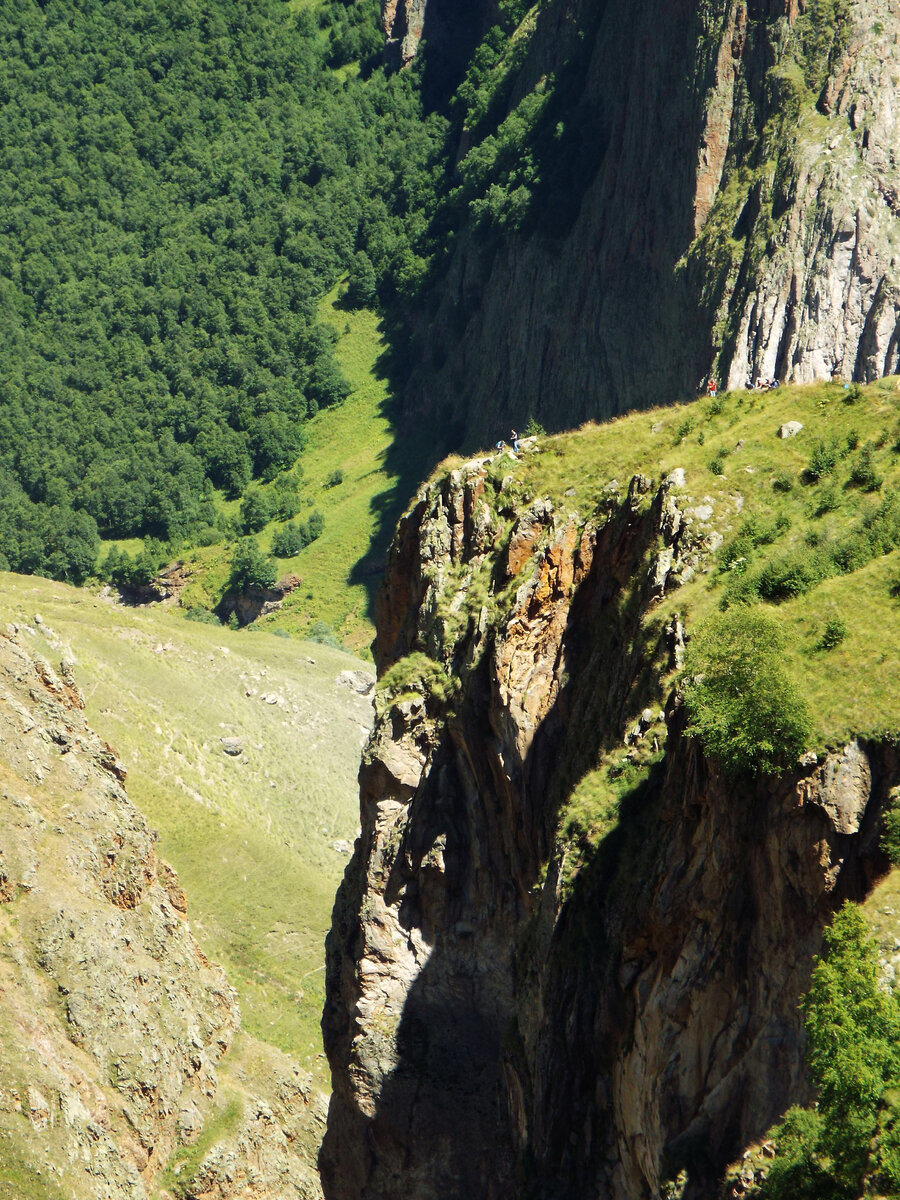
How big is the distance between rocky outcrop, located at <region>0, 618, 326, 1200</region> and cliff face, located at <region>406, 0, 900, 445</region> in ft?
180

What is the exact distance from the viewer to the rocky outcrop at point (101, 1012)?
235 ft

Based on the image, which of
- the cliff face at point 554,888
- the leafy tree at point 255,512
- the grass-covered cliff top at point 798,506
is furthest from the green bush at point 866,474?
the leafy tree at point 255,512

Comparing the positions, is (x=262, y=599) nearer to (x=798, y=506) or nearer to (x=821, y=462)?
(x=821, y=462)

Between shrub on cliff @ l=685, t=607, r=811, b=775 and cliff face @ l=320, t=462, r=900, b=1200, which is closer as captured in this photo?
cliff face @ l=320, t=462, r=900, b=1200

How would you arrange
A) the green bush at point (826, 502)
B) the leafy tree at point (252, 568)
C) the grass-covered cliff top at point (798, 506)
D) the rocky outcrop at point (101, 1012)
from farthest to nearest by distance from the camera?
the leafy tree at point (252, 568) < the rocky outcrop at point (101, 1012) < the green bush at point (826, 502) < the grass-covered cliff top at point (798, 506)

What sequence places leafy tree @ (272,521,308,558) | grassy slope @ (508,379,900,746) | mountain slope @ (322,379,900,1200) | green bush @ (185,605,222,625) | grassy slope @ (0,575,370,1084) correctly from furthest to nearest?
leafy tree @ (272,521,308,558), green bush @ (185,605,222,625), grassy slope @ (0,575,370,1084), grassy slope @ (508,379,900,746), mountain slope @ (322,379,900,1200)

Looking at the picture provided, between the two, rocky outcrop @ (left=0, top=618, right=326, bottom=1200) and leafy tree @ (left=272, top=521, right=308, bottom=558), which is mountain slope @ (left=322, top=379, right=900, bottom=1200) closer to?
rocky outcrop @ (left=0, top=618, right=326, bottom=1200)

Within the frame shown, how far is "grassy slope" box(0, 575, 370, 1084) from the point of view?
9931cm

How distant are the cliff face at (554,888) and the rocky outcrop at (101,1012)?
18005 millimetres

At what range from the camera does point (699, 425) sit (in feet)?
161

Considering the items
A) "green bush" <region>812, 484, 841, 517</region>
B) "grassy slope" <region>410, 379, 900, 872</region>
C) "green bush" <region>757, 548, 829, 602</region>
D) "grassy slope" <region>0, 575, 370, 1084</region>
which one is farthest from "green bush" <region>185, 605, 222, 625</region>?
"green bush" <region>757, 548, 829, 602</region>

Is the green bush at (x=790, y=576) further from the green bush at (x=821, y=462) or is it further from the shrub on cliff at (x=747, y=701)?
the green bush at (x=821, y=462)

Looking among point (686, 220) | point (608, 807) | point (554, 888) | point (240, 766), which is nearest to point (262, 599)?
point (240, 766)

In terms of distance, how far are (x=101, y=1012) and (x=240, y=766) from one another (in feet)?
135
